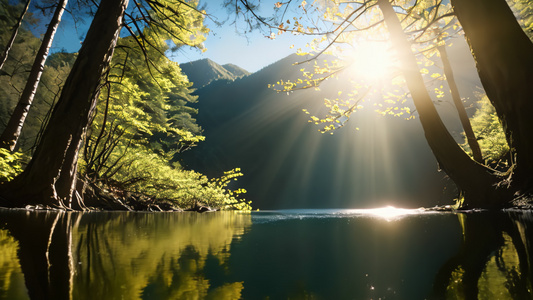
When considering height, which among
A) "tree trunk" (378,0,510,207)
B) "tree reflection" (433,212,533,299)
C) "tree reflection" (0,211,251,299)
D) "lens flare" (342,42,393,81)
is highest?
"lens flare" (342,42,393,81)

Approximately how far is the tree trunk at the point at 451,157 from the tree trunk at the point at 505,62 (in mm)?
981

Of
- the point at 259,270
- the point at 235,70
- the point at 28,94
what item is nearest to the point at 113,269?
the point at 259,270

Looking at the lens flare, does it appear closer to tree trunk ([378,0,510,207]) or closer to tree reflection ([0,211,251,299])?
tree trunk ([378,0,510,207])

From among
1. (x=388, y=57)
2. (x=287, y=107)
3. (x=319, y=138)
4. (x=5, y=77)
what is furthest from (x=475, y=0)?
(x=287, y=107)

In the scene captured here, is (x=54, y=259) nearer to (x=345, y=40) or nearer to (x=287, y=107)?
(x=345, y=40)

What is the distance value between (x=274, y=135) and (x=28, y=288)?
91655 mm

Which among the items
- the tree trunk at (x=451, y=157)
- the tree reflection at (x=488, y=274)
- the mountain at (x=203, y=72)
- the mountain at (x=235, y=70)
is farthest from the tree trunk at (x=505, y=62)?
the mountain at (x=235, y=70)

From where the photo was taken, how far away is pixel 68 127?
4023 millimetres

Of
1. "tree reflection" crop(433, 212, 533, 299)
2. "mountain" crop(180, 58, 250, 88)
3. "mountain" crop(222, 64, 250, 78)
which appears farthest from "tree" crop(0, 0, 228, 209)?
"mountain" crop(222, 64, 250, 78)

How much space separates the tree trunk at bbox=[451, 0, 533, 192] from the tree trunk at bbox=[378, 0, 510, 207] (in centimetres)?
98

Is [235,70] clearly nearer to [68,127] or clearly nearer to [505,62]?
[68,127]

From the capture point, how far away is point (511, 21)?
9.88 ft

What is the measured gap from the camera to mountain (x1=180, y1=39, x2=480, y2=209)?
2783 inches

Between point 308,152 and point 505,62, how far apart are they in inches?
3369
